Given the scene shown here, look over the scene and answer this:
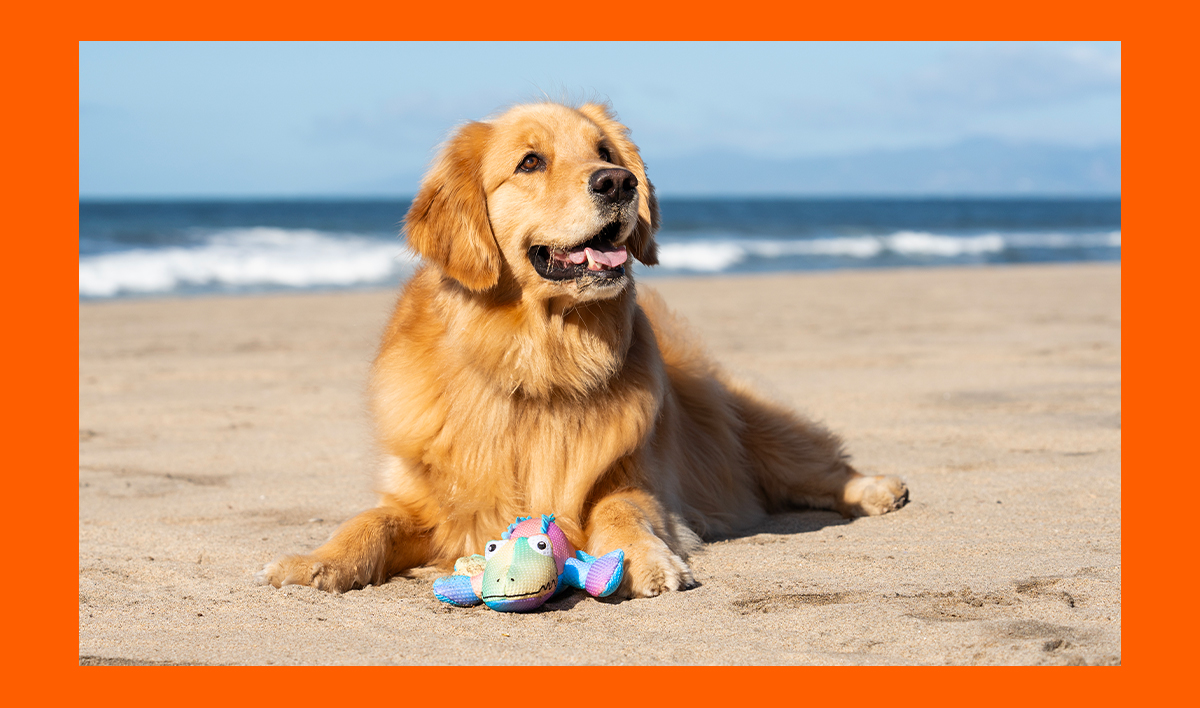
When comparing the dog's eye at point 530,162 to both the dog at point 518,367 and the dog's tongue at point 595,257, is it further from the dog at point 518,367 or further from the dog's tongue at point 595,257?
the dog's tongue at point 595,257

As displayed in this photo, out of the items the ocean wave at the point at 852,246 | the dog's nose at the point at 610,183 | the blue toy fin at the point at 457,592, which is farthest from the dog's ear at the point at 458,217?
the ocean wave at the point at 852,246

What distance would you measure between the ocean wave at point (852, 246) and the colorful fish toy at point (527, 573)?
21.0 metres

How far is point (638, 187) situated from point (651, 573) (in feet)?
5.03

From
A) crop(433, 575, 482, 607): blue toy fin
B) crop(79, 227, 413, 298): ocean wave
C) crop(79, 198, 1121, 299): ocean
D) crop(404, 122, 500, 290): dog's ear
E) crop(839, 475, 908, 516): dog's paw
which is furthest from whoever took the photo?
crop(79, 198, 1121, 299): ocean

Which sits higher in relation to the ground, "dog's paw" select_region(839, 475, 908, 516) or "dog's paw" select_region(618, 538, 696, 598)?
"dog's paw" select_region(839, 475, 908, 516)

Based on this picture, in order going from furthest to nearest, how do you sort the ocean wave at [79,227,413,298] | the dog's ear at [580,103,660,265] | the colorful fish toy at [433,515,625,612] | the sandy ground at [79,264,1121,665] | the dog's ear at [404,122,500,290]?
the ocean wave at [79,227,413,298], the dog's ear at [580,103,660,265], the dog's ear at [404,122,500,290], the colorful fish toy at [433,515,625,612], the sandy ground at [79,264,1121,665]

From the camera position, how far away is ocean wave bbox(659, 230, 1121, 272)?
1050 inches

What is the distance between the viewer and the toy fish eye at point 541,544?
3.39m

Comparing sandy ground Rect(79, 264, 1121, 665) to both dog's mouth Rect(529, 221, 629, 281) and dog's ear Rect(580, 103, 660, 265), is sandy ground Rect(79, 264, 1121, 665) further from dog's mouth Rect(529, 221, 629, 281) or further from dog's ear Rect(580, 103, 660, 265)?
dog's ear Rect(580, 103, 660, 265)

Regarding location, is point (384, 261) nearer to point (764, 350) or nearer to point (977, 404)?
point (764, 350)

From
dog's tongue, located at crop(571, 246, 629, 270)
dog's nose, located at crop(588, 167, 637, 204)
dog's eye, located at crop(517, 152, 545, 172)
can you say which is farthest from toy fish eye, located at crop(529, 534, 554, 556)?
dog's eye, located at crop(517, 152, 545, 172)

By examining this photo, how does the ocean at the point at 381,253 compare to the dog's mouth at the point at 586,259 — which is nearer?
the dog's mouth at the point at 586,259

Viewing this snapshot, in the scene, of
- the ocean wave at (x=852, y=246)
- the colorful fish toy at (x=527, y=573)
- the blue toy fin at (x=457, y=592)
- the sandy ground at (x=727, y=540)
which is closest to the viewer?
the sandy ground at (x=727, y=540)

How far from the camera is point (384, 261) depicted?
941 inches
